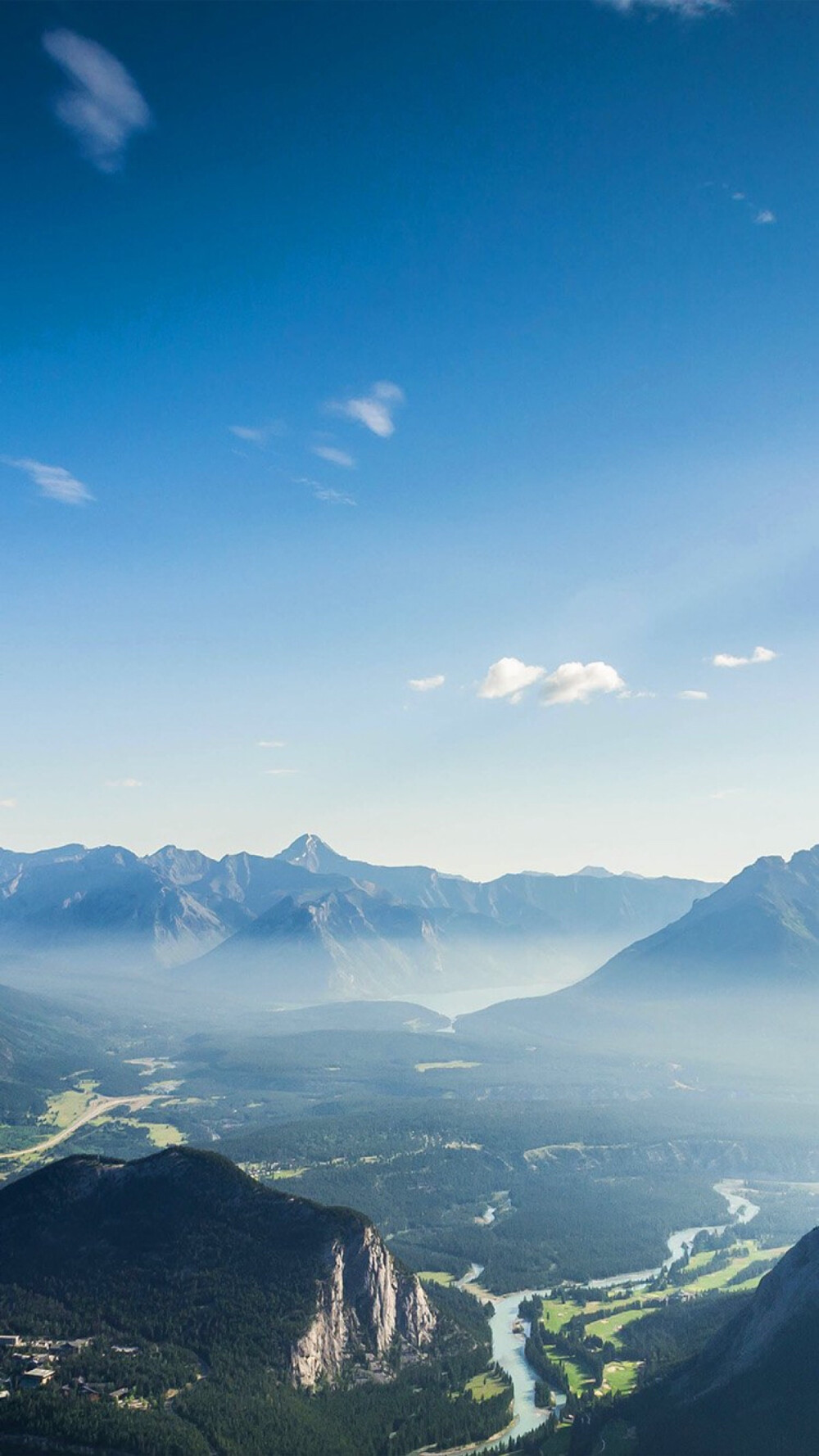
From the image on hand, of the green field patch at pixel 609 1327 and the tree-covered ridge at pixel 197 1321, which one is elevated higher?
the tree-covered ridge at pixel 197 1321

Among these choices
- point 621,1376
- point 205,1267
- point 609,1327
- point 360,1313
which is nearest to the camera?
point 205,1267

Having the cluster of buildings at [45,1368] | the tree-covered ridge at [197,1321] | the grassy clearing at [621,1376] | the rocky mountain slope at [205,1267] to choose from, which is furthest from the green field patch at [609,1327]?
the cluster of buildings at [45,1368]

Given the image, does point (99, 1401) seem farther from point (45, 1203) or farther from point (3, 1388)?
point (45, 1203)

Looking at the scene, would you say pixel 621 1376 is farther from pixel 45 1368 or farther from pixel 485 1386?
pixel 45 1368

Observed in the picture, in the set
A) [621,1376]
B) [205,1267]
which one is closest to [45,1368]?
[205,1267]

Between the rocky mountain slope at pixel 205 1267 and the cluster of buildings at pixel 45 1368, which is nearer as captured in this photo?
the cluster of buildings at pixel 45 1368

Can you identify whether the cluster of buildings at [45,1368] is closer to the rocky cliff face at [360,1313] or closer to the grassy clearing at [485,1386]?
the rocky cliff face at [360,1313]

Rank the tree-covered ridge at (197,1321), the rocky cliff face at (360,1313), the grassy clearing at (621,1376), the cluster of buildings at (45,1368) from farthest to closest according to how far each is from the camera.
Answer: the grassy clearing at (621,1376) → the rocky cliff face at (360,1313) → the cluster of buildings at (45,1368) → the tree-covered ridge at (197,1321)

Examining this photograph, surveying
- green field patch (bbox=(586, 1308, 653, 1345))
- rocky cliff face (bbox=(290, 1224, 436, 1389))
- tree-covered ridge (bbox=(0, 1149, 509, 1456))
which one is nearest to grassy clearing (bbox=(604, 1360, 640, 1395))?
green field patch (bbox=(586, 1308, 653, 1345))
